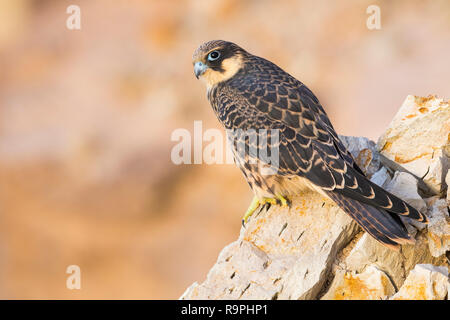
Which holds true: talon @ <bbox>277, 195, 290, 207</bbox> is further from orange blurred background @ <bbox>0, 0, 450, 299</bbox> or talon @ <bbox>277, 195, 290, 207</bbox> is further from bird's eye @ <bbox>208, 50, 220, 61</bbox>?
orange blurred background @ <bbox>0, 0, 450, 299</bbox>

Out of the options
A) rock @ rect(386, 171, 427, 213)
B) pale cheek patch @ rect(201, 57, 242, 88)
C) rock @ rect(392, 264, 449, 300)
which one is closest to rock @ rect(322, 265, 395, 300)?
rock @ rect(392, 264, 449, 300)

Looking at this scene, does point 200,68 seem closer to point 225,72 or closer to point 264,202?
point 225,72

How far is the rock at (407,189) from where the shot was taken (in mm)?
3020

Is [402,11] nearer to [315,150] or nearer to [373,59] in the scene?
[373,59]

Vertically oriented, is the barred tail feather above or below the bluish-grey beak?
below

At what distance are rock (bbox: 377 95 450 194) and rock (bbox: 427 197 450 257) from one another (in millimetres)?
264

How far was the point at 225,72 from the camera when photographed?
3.42 metres

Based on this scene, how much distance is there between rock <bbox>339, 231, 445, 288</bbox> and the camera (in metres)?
2.78

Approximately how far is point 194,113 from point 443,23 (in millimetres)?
4520

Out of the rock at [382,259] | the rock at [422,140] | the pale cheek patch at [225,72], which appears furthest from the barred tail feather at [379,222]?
the pale cheek patch at [225,72]

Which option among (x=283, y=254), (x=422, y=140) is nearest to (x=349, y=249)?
(x=283, y=254)

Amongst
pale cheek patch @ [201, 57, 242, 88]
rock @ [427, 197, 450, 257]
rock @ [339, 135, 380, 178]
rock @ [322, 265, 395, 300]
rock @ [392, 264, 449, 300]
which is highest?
pale cheek patch @ [201, 57, 242, 88]

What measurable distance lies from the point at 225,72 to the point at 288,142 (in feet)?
2.34

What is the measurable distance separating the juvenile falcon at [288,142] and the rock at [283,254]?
0.14 metres
